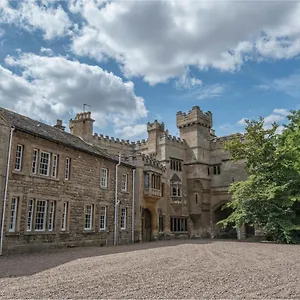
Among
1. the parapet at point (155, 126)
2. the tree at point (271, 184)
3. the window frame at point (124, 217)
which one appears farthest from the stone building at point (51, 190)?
the parapet at point (155, 126)

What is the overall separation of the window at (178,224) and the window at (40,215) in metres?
19.8

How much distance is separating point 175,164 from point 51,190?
69.2 feet

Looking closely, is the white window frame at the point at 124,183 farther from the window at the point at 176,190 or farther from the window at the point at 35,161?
the window at the point at 176,190

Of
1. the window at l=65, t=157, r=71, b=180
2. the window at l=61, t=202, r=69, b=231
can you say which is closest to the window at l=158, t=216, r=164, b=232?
the window at l=61, t=202, r=69, b=231

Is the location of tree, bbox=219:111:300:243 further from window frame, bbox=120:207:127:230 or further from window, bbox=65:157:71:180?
window, bbox=65:157:71:180

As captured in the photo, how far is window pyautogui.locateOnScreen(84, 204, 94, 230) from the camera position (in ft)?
76.0

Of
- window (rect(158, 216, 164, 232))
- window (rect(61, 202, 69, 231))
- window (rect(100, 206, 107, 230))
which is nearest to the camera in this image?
window (rect(61, 202, 69, 231))

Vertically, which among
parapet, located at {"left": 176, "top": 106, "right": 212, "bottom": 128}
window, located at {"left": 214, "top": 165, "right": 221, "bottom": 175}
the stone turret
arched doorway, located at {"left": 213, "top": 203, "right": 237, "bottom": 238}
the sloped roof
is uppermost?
parapet, located at {"left": 176, "top": 106, "right": 212, "bottom": 128}

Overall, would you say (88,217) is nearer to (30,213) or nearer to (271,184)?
(30,213)

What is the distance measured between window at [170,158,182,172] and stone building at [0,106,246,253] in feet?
0.38

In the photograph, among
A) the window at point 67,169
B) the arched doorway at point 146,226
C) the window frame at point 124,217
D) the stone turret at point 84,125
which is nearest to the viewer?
the window at point 67,169

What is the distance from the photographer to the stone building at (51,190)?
17.6 meters

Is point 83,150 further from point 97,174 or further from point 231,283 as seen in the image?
point 231,283

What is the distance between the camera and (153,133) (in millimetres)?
40250
